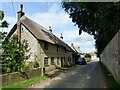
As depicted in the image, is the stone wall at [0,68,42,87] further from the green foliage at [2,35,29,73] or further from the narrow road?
the narrow road

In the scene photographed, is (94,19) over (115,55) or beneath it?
over

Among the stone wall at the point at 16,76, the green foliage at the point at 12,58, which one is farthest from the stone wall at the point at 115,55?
the green foliage at the point at 12,58

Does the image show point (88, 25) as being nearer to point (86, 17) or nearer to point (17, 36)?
point (86, 17)

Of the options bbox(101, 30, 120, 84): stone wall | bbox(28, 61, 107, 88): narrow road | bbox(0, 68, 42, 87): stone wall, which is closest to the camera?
bbox(101, 30, 120, 84): stone wall

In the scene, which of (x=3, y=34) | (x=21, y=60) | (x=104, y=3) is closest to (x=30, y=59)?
(x=21, y=60)

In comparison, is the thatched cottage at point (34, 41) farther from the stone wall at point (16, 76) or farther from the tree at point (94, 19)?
the stone wall at point (16, 76)

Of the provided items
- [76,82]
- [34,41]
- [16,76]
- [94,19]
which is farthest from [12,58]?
[94,19]

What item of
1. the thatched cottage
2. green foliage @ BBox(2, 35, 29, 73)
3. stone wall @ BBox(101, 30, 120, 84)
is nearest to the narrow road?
stone wall @ BBox(101, 30, 120, 84)

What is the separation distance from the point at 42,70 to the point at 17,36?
7.57 m

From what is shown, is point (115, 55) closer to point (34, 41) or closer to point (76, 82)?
point (76, 82)

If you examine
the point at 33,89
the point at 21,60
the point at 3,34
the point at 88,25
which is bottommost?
the point at 33,89

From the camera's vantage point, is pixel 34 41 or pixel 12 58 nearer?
pixel 12 58

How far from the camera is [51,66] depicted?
33.8 meters

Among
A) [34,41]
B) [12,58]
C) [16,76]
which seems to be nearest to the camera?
[16,76]
